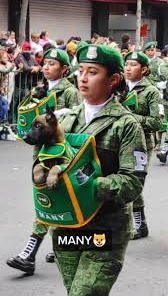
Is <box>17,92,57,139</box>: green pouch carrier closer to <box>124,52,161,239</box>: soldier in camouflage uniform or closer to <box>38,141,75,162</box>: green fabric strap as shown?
<box>124,52,161,239</box>: soldier in camouflage uniform

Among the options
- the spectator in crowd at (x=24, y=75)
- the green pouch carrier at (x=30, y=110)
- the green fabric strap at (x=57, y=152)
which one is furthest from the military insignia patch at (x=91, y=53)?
the spectator in crowd at (x=24, y=75)

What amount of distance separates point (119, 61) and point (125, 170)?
1.85ft

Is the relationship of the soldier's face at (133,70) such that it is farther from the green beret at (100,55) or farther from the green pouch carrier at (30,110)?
the green beret at (100,55)

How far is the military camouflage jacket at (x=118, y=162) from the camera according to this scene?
3.44 metres

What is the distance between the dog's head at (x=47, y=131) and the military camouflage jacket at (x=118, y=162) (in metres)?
0.21

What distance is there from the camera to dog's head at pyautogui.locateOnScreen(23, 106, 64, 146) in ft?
11.0

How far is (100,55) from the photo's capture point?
11.6 ft

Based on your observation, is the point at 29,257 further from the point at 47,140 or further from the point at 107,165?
the point at 47,140

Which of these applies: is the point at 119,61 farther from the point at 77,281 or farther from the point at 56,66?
the point at 56,66

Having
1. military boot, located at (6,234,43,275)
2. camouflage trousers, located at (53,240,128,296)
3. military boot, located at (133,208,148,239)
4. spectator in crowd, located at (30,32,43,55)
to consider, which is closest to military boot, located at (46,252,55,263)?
military boot, located at (6,234,43,275)

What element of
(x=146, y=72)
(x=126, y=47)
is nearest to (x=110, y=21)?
(x=126, y=47)

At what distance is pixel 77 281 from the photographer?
3.47 meters

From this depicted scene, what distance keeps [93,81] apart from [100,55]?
13cm

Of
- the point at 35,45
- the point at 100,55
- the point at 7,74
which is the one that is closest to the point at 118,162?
the point at 100,55
